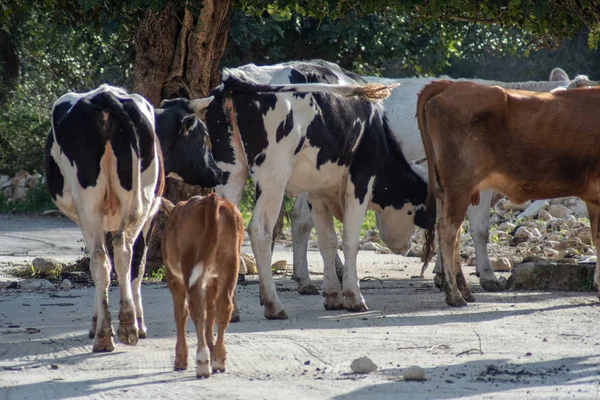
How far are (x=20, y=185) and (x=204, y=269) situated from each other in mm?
17081

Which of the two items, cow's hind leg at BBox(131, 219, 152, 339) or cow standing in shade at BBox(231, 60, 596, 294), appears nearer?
cow's hind leg at BBox(131, 219, 152, 339)

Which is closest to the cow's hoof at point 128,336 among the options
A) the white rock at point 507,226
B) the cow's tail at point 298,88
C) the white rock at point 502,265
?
the cow's tail at point 298,88

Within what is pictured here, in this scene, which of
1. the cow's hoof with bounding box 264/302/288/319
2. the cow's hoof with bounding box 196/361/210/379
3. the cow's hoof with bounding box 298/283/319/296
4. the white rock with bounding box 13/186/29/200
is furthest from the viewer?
the white rock with bounding box 13/186/29/200

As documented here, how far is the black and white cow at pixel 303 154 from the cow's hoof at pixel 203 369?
2766mm

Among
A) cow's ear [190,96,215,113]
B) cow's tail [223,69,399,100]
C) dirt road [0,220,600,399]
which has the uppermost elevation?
cow's tail [223,69,399,100]

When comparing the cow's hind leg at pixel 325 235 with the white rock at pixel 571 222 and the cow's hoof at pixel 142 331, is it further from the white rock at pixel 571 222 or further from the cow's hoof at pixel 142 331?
the white rock at pixel 571 222

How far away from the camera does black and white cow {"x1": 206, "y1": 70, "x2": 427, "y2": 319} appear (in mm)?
9094

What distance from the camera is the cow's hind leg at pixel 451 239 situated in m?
9.76

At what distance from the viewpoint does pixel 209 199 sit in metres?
6.64

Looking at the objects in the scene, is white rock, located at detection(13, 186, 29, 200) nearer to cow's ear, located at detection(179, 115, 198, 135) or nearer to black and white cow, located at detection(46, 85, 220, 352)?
cow's ear, located at detection(179, 115, 198, 135)

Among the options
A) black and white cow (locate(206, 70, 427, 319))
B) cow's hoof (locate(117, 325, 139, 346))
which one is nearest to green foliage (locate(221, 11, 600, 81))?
black and white cow (locate(206, 70, 427, 319))

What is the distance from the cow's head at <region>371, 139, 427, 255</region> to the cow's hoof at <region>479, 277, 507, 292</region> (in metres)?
0.99

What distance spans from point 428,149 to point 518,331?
2.39 meters

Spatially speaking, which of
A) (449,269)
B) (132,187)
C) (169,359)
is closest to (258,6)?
(449,269)
